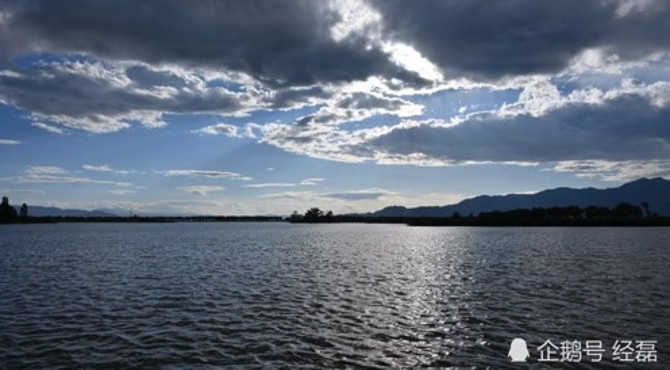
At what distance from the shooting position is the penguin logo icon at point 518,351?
2698cm

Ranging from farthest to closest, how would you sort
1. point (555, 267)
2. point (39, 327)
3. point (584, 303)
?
point (555, 267) < point (584, 303) < point (39, 327)

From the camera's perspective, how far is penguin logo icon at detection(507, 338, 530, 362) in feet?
88.5

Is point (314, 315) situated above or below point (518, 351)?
above

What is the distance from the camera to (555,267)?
7419 cm

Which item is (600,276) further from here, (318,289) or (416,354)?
(416,354)

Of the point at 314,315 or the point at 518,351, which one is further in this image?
the point at 314,315

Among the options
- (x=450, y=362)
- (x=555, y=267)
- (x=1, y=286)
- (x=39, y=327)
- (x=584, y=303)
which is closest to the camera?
(x=450, y=362)

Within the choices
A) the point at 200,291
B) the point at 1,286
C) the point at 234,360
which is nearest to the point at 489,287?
the point at 200,291

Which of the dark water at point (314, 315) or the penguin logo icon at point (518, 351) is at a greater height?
the dark water at point (314, 315)

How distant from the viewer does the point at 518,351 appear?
2817cm

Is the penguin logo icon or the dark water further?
the dark water

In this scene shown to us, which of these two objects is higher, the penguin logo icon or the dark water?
the dark water

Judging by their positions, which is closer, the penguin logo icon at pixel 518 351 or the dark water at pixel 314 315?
the penguin logo icon at pixel 518 351

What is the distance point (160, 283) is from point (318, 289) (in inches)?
766
